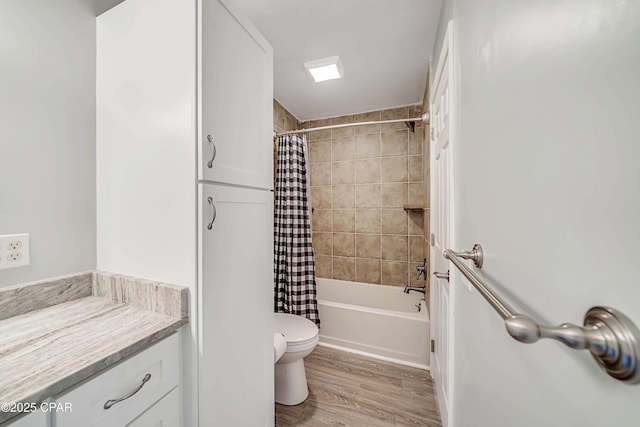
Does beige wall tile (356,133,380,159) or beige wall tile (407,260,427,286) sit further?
beige wall tile (356,133,380,159)

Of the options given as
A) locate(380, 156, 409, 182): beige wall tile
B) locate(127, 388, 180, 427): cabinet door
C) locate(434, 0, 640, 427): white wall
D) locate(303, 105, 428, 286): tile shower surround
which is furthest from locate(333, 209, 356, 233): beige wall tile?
locate(127, 388, 180, 427): cabinet door

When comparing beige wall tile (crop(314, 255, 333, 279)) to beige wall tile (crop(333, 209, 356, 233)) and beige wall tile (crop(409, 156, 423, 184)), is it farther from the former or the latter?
beige wall tile (crop(409, 156, 423, 184))

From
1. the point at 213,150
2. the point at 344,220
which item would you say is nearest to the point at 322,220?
the point at 344,220

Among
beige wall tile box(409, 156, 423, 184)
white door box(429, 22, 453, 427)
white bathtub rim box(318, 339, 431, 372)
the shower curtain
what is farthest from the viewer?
beige wall tile box(409, 156, 423, 184)

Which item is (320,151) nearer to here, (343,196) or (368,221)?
(343,196)

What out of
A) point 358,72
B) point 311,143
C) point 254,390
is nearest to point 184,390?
point 254,390

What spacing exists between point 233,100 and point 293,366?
167 centimetres

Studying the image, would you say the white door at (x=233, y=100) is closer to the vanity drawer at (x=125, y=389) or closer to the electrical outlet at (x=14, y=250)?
the vanity drawer at (x=125, y=389)

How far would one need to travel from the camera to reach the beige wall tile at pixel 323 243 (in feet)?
10.4

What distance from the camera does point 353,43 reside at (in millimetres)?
1741

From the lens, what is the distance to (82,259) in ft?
3.50

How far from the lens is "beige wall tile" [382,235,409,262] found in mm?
2824

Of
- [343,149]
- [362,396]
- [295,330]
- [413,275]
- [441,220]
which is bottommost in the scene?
[362,396]

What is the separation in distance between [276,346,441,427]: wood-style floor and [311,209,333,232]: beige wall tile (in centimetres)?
150
